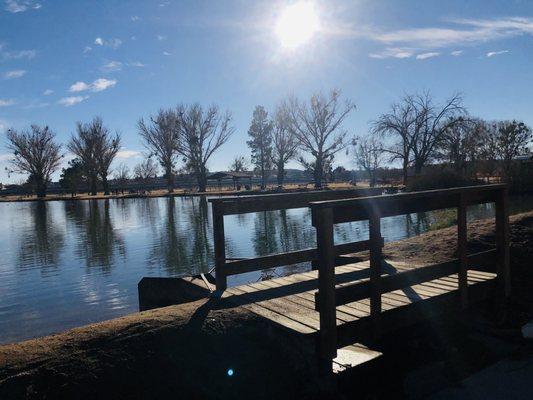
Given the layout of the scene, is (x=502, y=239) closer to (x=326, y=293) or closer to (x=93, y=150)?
(x=326, y=293)

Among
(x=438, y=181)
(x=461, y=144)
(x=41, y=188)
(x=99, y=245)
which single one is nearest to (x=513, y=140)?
(x=461, y=144)

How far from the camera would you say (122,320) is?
4168 millimetres

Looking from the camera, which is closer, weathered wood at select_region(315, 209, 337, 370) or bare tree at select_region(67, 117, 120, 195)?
weathered wood at select_region(315, 209, 337, 370)

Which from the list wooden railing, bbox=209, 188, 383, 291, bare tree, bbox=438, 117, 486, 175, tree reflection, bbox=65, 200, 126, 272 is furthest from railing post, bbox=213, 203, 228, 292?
bare tree, bbox=438, 117, 486, 175

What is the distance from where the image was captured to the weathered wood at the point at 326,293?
12.8ft

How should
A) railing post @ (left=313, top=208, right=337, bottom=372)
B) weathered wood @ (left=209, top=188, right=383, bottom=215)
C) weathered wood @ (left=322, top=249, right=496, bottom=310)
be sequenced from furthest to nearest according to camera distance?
weathered wood @ (left=209, top=188, right=383, bottom=215)
weathered wood @ (left=322, top=249, right=496, bottom=310)
railing post @ (left=313, top=208, right=337, bottom=372)

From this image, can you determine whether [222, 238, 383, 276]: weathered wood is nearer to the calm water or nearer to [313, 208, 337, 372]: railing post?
[313, 208, 337, 372]: railing post

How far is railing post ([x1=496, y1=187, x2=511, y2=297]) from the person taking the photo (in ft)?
19.1

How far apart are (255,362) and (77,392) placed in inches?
53.2

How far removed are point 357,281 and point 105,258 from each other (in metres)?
9.93

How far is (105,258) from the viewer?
13.3 m

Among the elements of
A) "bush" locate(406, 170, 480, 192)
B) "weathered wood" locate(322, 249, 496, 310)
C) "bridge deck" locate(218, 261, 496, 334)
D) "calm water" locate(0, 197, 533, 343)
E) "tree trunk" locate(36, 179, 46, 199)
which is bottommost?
"calm water" locate(0, 197, 533, 343)

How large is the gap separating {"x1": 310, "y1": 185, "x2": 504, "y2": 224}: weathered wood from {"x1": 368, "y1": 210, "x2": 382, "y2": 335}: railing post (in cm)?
11

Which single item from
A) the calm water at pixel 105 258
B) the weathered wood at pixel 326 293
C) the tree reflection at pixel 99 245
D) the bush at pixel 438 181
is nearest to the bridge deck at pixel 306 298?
the weathered wood at pixel 326 293
